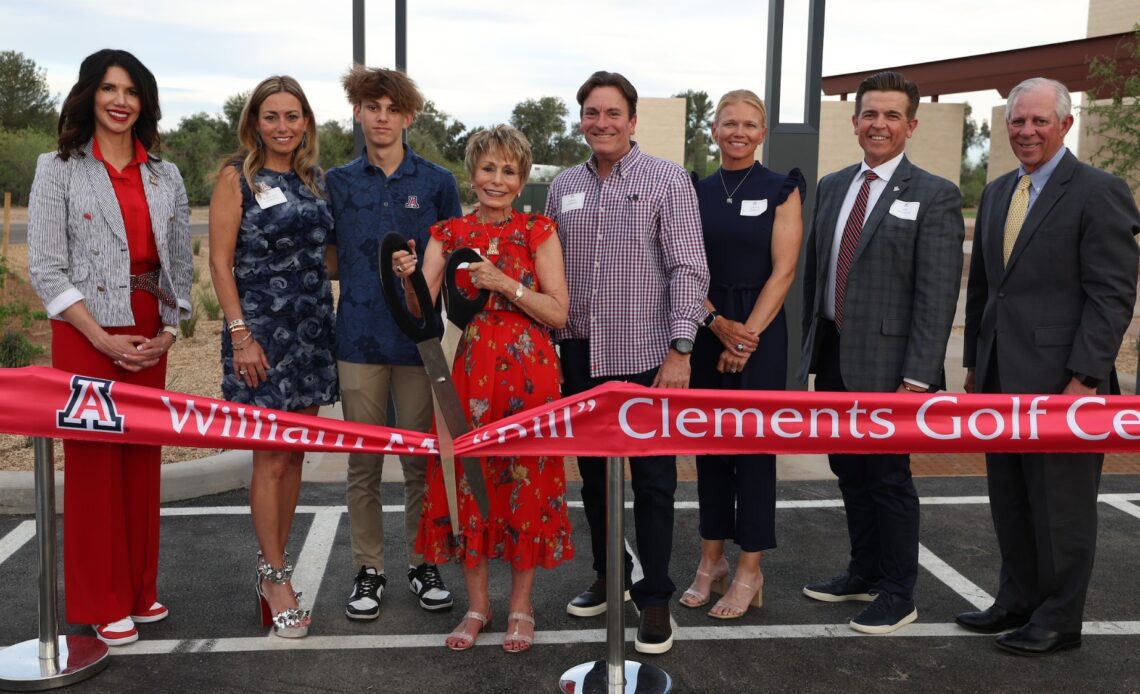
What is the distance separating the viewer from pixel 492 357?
376 cm

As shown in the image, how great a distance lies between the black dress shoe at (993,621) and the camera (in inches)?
160

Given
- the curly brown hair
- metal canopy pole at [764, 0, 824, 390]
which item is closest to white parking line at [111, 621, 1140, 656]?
the curly brown hair

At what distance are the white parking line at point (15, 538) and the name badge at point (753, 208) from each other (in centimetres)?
365

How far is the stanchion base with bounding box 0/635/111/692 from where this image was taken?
349 centimetres

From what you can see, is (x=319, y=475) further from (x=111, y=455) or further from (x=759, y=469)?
(x=759, y=469)

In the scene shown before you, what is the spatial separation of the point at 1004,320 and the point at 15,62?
236ft

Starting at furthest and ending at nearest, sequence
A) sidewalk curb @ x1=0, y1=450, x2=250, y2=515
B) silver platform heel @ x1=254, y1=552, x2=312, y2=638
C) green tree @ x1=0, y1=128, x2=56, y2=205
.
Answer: green tree @ x1=0, y1=128, x2=56, y2=205, sidewalk curb @ x1=0, y1=450, x2=250, y2=515, silver platform heel @ x1=254, y1=552, x2=312, y2=638

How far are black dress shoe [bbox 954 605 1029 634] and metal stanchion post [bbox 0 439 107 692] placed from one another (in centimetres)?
326

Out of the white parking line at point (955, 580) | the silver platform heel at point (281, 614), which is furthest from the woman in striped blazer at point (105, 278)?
the white parking line at point (955, 580)

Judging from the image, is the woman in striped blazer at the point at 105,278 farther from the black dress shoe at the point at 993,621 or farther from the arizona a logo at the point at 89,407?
the black dress shoe at the point at 993,621

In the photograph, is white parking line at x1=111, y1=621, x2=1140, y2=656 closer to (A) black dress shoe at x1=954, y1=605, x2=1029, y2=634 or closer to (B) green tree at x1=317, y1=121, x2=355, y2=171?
(A) black dress shoe at x1=954, y1=605, x2=1029, y2=634

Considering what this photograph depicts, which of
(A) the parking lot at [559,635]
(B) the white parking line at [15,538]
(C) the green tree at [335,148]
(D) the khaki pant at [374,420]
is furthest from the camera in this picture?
(C) the green tree at [335,148]

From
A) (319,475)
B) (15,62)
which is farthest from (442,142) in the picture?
(319,475)

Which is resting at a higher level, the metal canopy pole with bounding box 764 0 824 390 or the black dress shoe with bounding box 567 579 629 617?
the metal canopy pole with bounding box 764 0 824 390
